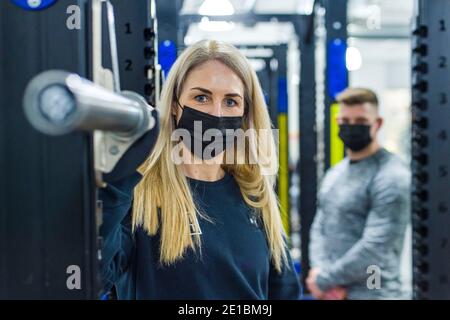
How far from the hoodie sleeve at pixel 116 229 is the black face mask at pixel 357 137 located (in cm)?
117

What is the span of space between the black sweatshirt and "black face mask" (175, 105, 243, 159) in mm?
100

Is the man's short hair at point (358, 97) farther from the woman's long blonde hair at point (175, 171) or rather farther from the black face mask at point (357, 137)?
the woman's long blonde hair at point (175, 171)

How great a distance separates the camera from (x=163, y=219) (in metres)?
1.04

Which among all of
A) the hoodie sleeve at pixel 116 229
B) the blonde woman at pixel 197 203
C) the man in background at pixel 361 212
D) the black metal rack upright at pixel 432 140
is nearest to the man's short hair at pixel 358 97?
the man in background at pixel 361 212

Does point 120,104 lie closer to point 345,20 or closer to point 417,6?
point 417,6

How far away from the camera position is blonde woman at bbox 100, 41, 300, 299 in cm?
100

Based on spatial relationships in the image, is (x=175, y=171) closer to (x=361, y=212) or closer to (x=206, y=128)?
(x=206, y=128)

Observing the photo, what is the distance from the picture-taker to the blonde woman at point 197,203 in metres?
1.00

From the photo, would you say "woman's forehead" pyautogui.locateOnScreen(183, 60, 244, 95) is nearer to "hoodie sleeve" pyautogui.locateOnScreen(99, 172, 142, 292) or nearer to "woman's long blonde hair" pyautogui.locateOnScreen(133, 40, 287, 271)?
"woman's long blonde hair" pyautogui.locateOnScreen(133, 40, 287, 271)

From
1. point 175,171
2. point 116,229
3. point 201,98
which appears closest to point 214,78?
point 201,98

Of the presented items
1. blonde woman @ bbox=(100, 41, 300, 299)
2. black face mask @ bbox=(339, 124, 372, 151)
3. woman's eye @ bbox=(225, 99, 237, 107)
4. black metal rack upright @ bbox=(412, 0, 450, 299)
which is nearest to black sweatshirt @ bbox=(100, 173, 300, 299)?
blonde woman @ bbox=(100, 41, 300, 299)


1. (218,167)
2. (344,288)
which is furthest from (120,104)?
(344,288)
